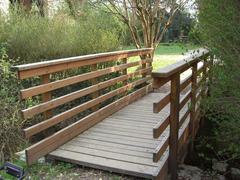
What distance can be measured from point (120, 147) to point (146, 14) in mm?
5990

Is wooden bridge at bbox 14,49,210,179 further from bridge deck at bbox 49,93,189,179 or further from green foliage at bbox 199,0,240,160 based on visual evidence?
green foliage at bbox 199,0,240,160

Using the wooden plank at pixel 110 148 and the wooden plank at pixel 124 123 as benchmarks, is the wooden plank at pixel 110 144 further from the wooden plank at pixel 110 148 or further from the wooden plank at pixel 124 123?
the wooden plank at pixel 124 123

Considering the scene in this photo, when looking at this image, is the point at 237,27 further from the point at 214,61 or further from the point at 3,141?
the point at 3,141

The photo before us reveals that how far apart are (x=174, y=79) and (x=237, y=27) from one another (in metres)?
0.80

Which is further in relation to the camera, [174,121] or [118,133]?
[118,133]

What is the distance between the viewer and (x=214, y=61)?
3.64 metres

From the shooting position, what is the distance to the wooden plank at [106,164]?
10.4ft

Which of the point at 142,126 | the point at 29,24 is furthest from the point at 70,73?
the point at 142,126

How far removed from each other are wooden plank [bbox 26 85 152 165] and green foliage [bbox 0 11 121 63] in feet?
5.51

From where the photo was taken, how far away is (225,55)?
10.2ft

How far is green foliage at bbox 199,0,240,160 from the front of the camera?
2973 mm

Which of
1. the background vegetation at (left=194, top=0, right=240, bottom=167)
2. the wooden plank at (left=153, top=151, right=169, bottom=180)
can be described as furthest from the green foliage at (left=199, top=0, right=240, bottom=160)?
the wooden plank at (left=153, top=151, right=169, bottom=180)

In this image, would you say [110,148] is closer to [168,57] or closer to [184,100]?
[184,100]

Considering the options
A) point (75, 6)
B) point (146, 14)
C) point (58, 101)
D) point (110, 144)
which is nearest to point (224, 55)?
point (110, 144)
